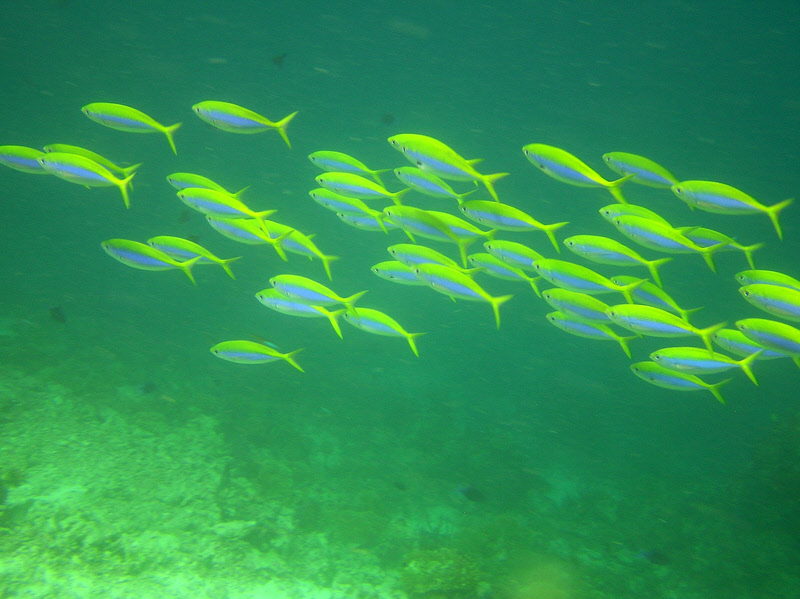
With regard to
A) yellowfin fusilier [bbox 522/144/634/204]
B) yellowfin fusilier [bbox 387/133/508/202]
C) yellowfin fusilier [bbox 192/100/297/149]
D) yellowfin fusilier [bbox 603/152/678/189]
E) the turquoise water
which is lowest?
the turquoise water

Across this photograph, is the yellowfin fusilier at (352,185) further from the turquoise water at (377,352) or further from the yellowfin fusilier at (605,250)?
the turquoise water at (377,352)

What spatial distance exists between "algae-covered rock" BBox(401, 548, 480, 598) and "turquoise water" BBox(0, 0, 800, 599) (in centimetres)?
3

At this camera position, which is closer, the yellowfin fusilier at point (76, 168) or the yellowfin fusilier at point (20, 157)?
the yellowfin fusilier at point (76, 168)

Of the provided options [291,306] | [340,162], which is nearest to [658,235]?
[340,162]

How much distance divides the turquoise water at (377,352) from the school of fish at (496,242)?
62.3 inches

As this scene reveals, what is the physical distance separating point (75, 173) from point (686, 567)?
24.2ft

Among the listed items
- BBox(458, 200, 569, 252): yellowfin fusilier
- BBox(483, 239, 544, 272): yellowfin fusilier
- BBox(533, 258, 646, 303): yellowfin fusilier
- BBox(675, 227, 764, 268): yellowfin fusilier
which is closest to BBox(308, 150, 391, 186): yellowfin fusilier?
BBox(458, 200, 569, 252): yellowfin fusilier

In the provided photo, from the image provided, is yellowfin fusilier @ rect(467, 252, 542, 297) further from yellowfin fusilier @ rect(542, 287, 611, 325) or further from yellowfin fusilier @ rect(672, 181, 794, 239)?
yellowfin fusilier @ rect(672, 181, 794, 239)

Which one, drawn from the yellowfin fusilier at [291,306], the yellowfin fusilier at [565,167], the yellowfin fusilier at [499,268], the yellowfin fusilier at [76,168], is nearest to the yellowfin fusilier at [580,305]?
the yellowfin fusilier at [499,268]

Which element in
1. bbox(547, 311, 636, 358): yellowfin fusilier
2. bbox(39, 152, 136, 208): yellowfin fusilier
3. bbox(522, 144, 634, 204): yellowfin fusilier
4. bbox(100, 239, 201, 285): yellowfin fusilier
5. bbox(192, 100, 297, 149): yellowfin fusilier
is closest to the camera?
→ bbox(522, 144, 634, 204): yellowfin fusilier

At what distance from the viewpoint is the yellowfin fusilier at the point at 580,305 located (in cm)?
347

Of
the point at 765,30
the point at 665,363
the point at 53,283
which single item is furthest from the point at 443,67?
the point at 53,283

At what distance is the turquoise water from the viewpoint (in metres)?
4.19

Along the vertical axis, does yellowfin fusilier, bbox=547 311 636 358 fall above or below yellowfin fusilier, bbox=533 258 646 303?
below
